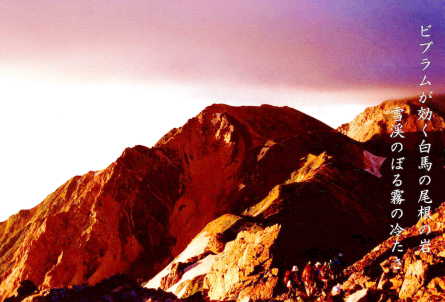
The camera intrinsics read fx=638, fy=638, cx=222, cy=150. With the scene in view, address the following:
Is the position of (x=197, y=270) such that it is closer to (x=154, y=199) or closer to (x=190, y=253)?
(x=190, y=253)

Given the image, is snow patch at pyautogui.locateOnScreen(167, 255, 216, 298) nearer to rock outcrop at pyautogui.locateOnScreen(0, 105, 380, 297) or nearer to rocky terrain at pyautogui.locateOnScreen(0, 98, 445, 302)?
rocky terrain at pyautogui.locateOnScreen(0, 98, 445, 302)

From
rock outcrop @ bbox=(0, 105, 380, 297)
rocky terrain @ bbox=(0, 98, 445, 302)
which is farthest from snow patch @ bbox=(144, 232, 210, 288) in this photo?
rock outcrop @ bbox=(0, 105, 380, 297)

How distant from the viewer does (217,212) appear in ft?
484

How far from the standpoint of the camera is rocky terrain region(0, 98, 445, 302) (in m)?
79.1

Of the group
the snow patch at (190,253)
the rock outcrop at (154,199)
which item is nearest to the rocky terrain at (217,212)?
the rock outcrop at (154,199)

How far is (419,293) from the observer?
120ft

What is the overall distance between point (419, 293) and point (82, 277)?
104782 millimetres

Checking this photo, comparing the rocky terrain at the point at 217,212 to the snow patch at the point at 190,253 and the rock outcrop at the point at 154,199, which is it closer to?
the rock outcrop at the point at 154,199

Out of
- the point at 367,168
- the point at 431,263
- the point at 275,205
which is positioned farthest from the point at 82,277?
the point at 431,263

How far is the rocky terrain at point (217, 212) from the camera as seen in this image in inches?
3112

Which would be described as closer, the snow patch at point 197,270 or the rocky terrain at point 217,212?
the rocky terrain at point 217,212

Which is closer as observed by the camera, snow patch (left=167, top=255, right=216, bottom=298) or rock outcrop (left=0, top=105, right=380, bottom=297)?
snow patch (left=167, top=255, right=216, bottom=298)

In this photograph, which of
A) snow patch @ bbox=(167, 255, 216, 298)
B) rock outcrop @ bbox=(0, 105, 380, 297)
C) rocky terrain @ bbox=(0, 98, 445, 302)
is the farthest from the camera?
rock outcrop @ bbox=(0, 105, 380, 297)

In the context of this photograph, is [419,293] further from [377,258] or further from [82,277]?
[82,277]
